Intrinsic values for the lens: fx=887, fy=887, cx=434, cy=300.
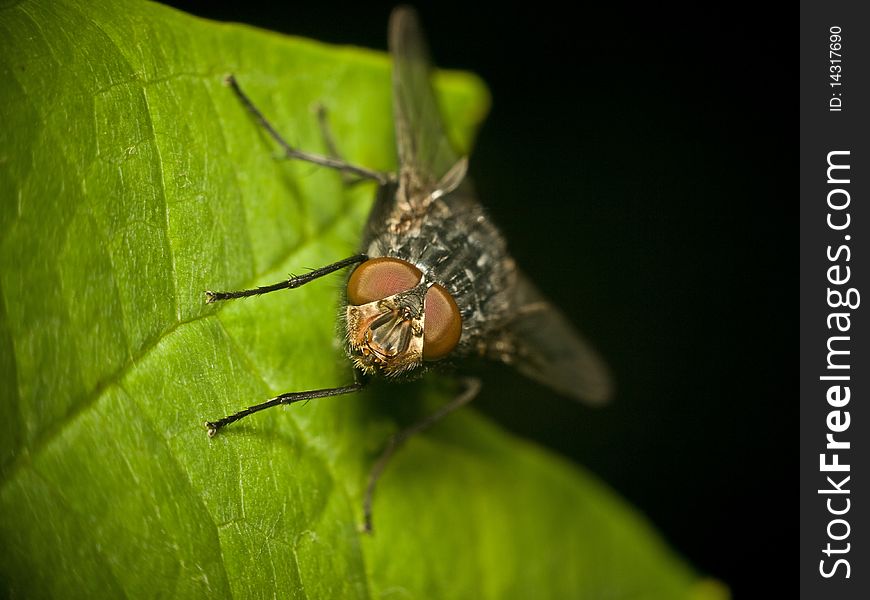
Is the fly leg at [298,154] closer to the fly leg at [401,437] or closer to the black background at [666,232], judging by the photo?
the fly leg at [401,437]

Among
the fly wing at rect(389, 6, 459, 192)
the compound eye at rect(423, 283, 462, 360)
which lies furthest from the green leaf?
the compound eye at rect(423, 283, 462, 360)

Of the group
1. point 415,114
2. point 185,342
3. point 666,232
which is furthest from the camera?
point 666,232

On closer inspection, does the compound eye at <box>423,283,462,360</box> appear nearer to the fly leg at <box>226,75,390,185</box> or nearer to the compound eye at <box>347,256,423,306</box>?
the compound eye at <box>347,256,423,306</box>

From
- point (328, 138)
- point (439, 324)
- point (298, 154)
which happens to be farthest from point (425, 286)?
point (328, 138)

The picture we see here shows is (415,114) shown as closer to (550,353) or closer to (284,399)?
(550,353)

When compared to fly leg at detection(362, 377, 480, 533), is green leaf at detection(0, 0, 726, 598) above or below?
above

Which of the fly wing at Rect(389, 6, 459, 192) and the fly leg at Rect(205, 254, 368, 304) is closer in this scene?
the fly leg at Rect(205, 254, 368, 304)

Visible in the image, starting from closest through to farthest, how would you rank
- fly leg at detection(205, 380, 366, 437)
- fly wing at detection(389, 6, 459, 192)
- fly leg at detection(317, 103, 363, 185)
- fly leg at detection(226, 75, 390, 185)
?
fly leg at detection(205, 380, 366, 437)
fly leg at detection(226, 75, 390, 185)
fly leg at detection(317, 103, 363, 185)
fly wing at detection(389, 6, 459, 192)

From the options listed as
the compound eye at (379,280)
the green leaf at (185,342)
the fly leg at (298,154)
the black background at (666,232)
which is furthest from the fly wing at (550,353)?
the black background at (666,232)
